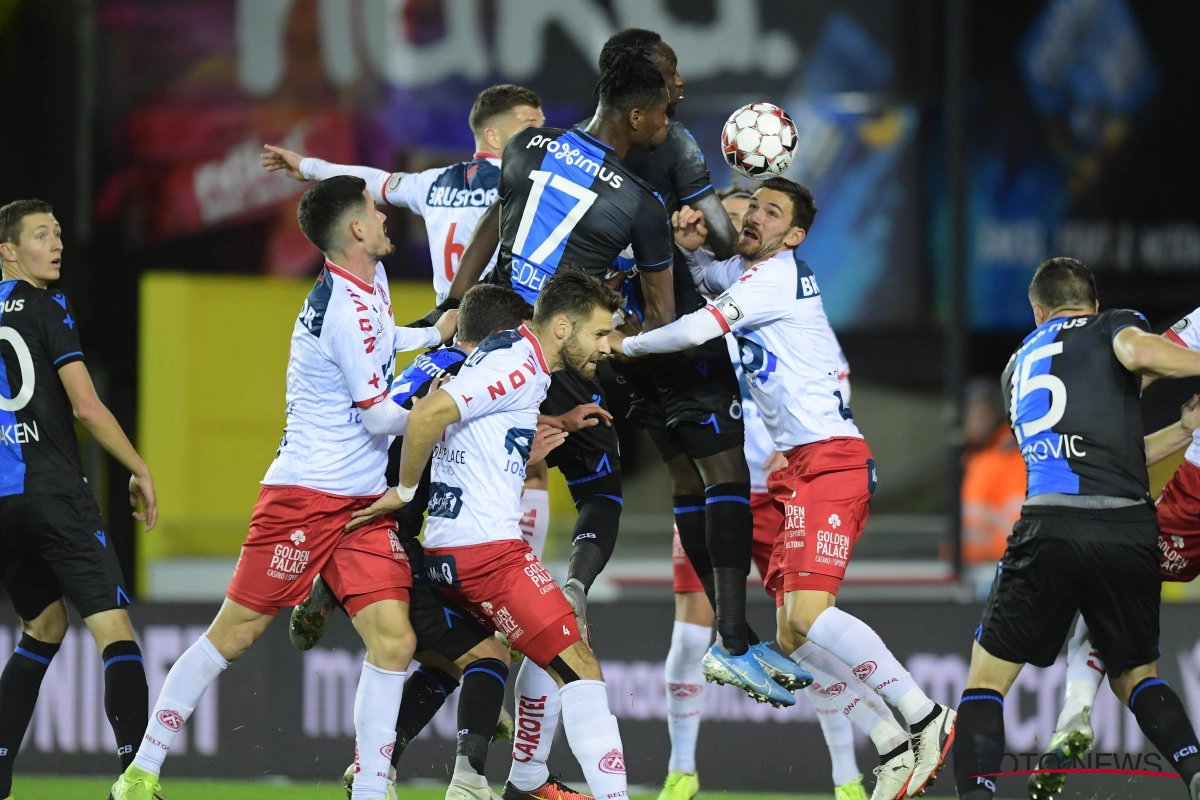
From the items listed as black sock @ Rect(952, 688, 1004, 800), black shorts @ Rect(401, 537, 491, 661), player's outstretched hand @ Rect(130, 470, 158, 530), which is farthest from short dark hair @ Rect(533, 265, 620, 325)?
black sock @ Rect(952, 688, 1004, 800)

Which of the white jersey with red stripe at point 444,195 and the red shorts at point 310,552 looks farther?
the white jersey with red stripe at point 444,195

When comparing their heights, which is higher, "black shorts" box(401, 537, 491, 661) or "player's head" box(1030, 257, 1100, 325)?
"player's head" box(1030, 257, 1100, 325)

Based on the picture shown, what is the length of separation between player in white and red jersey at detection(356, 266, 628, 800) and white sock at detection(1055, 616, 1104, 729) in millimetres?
2104

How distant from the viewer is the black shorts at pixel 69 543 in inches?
245

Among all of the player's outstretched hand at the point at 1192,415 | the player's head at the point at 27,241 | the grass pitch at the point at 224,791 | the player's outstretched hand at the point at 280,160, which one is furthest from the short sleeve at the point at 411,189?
the player's outstretched hand at the point at 1192,415

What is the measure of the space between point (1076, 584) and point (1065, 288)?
1137mm

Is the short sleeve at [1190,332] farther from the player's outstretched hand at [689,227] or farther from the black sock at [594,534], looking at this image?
the black sock at [594,534]

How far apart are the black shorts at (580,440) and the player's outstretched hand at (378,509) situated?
0.81 metres

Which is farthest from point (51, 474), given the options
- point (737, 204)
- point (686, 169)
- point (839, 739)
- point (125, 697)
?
point (839, 739)

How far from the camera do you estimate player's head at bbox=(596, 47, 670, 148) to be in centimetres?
602

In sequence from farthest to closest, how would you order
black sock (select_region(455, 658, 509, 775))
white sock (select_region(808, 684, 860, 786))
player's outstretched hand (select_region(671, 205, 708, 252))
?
white sock (select_region(808, 684, 860, 786)) < player's outstretched hand (select_region(671, 205, 708, 252)) < black sock (select_region(455, 658, 509, 775))

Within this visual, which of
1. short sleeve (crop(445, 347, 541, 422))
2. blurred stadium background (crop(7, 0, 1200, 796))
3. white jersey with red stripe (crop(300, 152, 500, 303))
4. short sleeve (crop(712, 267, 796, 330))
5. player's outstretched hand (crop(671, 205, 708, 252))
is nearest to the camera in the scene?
short sleeve (crop(445, 347, 541, 422))

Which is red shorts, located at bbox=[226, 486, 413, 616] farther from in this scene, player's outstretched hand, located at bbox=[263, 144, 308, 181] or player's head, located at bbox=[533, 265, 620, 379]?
player's outstretched hand, located at bbox=[263, 144, 308, 181]

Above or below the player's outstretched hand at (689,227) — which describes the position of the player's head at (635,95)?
above
